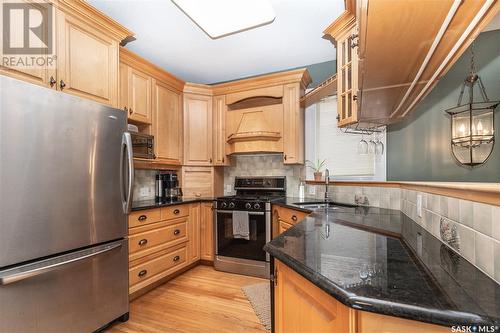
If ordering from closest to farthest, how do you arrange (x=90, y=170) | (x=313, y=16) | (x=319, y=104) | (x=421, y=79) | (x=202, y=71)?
(x=421, y=79), (x=90, y=170), (x=313, y=16), (x=319, y=104), (x=202, y=71)

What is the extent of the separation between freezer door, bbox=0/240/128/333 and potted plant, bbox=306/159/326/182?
2183 millimetres

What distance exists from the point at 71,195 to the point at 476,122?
3.10 meters

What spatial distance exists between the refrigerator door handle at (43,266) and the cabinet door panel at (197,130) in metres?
1.83

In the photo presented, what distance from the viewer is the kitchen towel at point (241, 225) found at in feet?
9.57

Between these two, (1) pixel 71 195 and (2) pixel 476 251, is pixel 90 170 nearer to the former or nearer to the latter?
(1) pixel 71 195

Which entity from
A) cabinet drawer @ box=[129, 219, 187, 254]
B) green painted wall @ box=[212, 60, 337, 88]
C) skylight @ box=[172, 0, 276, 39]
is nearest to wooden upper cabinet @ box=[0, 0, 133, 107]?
skylight @ box=[172, 0, 276, 39]

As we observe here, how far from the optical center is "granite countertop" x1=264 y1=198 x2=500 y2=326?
0.53 m

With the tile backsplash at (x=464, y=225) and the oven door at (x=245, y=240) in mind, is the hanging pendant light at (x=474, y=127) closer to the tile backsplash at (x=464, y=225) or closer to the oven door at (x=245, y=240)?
the tile backsplash at (x=464, y=225)

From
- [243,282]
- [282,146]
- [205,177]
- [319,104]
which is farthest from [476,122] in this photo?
[205,177]

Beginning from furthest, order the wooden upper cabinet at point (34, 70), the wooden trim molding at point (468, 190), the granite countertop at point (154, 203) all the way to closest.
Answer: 1. the granite countertop at point (154, 203)
2. the wooden upper cabinet at point (34, 70)
3. the wooden trim molding at point (468, 190)

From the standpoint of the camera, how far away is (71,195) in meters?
1.60

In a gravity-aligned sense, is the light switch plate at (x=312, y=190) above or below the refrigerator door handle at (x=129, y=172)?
below

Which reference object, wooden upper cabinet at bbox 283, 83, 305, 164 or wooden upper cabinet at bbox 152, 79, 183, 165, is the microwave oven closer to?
wooden upper cabinet at bbox 152, 79, 183, 165

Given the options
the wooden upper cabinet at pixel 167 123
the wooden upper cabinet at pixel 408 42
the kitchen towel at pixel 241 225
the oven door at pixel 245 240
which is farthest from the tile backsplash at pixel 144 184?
the wooden upper cabinet at pixel 408 42
